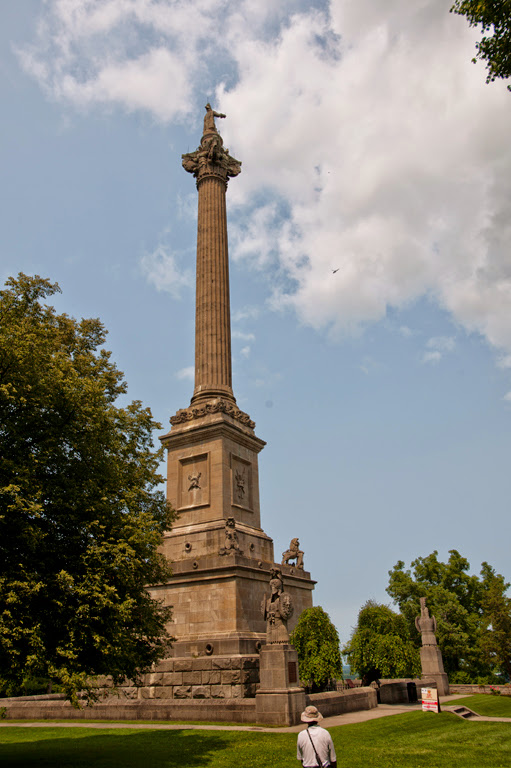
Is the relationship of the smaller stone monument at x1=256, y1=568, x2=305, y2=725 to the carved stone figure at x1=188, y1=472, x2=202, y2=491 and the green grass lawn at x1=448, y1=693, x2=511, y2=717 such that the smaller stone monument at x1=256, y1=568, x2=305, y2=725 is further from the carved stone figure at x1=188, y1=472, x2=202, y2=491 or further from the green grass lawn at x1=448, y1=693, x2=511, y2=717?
the green grass lawn at x1=448, y1=693, x2=511, y2=717

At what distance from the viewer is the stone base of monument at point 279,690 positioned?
17.1m

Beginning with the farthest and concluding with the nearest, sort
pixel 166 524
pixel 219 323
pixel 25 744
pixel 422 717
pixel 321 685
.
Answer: pixel 219 323 < pixel 321 685 < pixel 422 717 < pixel 166 524 < pixel 25 744

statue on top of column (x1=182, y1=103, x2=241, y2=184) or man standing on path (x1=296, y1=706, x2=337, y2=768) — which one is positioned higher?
statue on top of column (x1=182, y1=103, x2=241, y2=184)

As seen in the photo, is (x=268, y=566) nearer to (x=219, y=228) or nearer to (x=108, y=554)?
(x=108, y=554)

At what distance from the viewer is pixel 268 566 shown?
24.5m

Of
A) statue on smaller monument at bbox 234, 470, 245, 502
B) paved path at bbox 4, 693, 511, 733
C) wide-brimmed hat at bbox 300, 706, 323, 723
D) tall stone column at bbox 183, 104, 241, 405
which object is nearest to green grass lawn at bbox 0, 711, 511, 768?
paved path at bbox 4, 693, 511, 733

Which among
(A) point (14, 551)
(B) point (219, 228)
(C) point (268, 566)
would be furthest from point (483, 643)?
(A) point (14, 551)

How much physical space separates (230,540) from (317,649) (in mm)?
5738

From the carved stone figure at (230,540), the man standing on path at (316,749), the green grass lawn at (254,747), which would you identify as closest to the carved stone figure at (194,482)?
the carved stone figure at (230,540)

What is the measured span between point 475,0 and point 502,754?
17066 mm

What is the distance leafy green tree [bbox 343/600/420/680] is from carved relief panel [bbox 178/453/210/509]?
924 centimetres

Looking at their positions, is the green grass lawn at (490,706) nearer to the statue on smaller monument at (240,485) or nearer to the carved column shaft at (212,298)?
the statue on smaller monument at (240,485)

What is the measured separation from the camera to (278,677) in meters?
17.6

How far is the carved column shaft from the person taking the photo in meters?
28.8
